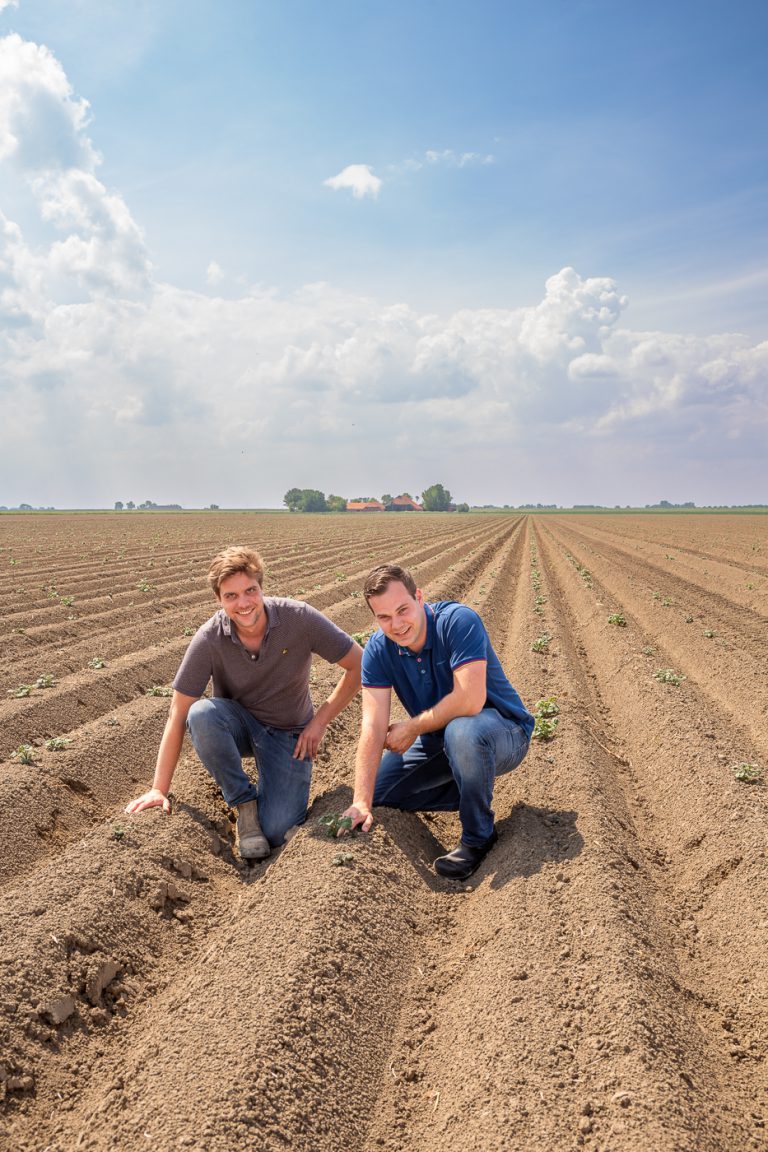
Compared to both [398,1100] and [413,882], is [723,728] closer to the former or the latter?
[413,882]

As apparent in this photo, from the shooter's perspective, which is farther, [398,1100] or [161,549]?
[161,549]

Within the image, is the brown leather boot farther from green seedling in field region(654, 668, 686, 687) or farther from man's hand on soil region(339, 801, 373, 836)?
green seedling in field region(654, 668, 686, 687)

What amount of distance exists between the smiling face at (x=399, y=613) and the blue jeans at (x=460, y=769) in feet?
1.98

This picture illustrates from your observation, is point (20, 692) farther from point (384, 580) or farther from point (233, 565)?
point (384, 580)

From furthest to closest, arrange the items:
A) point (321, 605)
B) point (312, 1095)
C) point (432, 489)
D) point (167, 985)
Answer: point (432, 489) → point (321, 605) → point (167, 985) → point (312, 1095)

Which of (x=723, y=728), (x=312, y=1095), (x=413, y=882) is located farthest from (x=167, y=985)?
(x=723, y=728)

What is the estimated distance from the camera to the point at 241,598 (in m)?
4.46

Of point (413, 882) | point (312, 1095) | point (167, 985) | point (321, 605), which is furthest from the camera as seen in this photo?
point (321, 605)

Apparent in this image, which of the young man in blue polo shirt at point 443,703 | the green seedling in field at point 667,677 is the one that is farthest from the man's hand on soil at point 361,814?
the green seedling in field at point 667,677

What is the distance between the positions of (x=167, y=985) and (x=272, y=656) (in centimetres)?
195

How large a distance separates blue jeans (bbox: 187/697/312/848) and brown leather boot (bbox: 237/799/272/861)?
0.05 m

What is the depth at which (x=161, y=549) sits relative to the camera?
1123 inches

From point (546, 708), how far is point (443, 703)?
2.88 meters

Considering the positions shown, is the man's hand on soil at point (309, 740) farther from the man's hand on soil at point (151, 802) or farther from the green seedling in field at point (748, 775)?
the green seedling in field at point (748, 775)
